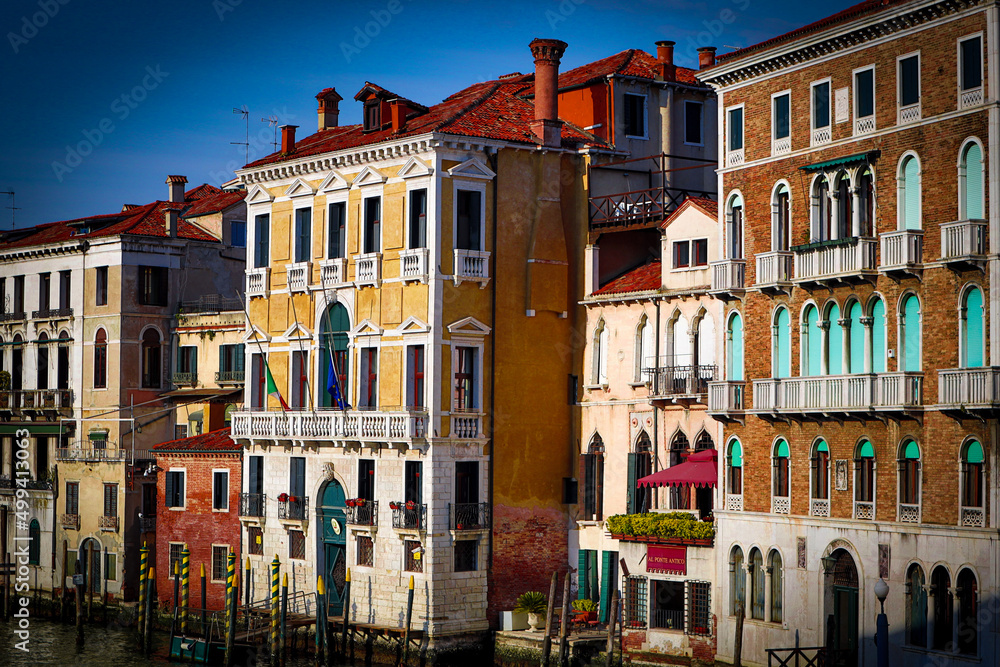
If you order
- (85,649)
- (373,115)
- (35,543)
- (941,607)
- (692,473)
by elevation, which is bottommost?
(85,649)

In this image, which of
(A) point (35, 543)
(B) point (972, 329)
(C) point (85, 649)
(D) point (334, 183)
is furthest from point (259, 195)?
(B) point (972, 329)

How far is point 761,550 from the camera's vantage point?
3350 centimetres

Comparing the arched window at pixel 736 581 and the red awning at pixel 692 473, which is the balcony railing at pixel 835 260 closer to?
the red awning at pixel 692 473

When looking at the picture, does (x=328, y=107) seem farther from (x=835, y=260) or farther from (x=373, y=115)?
(x=835, y=260)

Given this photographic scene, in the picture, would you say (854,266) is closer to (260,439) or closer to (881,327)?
(881,327)

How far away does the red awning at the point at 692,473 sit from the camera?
35438mm

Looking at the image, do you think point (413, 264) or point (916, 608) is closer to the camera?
point (916, 608)

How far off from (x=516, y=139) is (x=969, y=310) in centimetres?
1472

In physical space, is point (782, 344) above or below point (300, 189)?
below

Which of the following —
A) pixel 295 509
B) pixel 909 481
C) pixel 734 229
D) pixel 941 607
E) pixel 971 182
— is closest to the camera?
pixel 971 182

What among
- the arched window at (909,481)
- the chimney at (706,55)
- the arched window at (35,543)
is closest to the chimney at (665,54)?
the chimney at (706,55)

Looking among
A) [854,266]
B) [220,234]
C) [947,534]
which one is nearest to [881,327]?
[854,266]

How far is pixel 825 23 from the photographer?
31984 mm

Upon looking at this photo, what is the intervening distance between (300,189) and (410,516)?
385 inches
